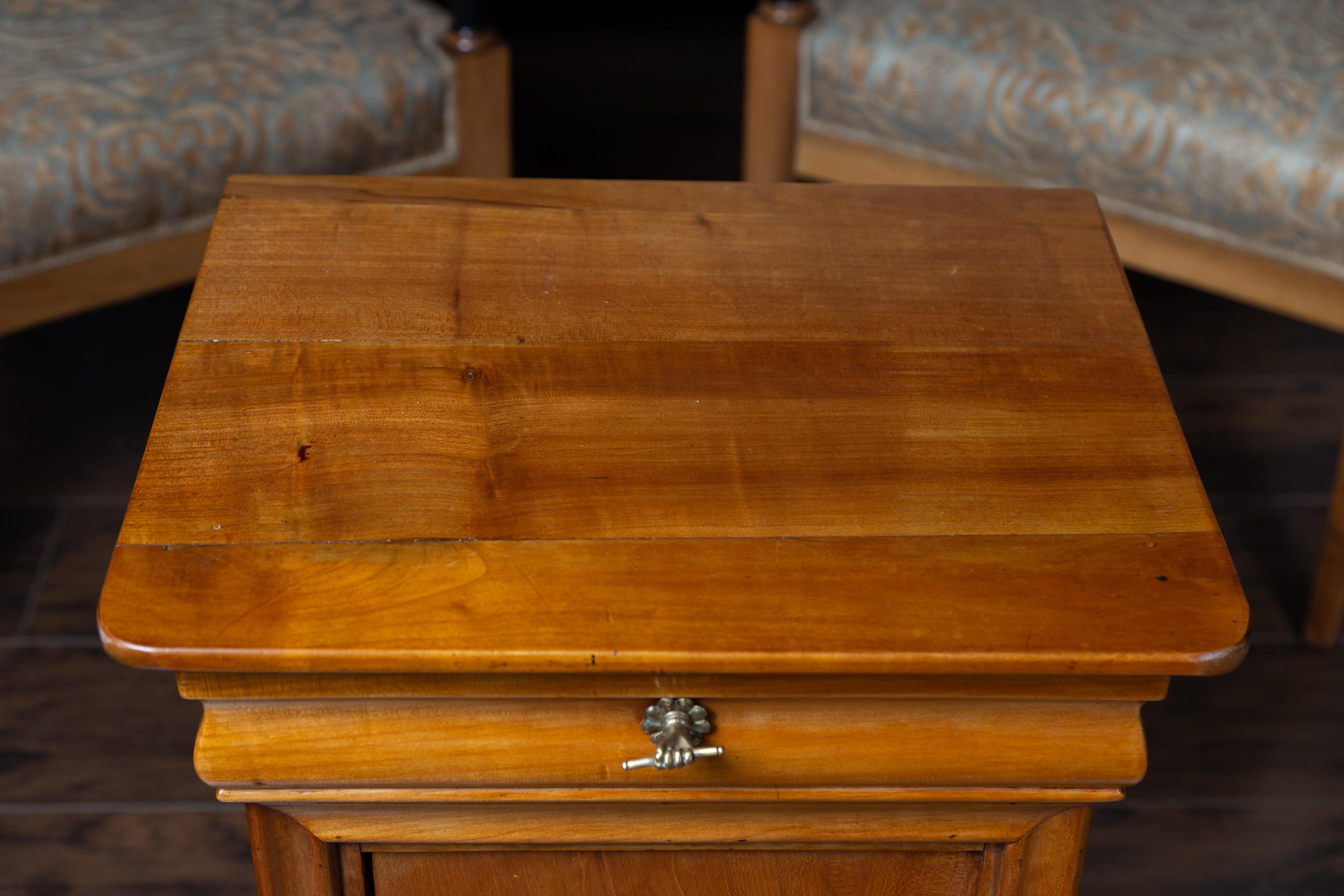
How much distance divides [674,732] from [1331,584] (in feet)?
2.38

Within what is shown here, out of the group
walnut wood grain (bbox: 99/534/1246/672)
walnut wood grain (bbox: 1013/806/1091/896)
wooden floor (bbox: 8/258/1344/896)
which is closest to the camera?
walnut wood grain (bbox: 99/534/1246/672)

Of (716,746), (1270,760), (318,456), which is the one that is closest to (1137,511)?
(716,746)

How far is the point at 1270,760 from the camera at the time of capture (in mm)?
1013

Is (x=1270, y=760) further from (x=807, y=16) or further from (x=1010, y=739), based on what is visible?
(x=807, y=16)

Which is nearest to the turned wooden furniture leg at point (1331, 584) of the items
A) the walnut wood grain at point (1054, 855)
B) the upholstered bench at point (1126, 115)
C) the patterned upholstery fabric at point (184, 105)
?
the upholstered bench at point (1126, 115)

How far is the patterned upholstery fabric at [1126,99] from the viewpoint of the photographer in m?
1.01

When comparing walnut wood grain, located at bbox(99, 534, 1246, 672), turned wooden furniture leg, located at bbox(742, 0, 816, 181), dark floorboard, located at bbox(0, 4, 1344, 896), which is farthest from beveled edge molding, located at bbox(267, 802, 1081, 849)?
turned wooden furniture leg, located at bbox(742, 0, 816, 181)

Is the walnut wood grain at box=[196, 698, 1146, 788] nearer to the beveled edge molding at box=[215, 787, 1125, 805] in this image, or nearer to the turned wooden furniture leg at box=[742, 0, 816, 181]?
the beveled edge molding at box=[215, 787, 1125, 805]

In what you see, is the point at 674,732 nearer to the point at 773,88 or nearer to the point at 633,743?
the point at 633,743

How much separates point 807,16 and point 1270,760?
0.73 metres

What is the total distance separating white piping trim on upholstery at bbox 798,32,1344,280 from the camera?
3.38 feet

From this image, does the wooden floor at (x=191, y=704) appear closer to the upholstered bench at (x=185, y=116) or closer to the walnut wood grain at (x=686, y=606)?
the upholstered bench at (x=185, y=116)

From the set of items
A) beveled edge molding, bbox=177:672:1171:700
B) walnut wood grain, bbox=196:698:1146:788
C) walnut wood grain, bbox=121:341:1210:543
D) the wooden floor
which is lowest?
the wooden floor

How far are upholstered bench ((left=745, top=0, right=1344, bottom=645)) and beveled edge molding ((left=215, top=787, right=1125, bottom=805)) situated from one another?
567mm
